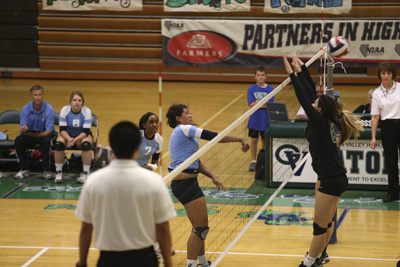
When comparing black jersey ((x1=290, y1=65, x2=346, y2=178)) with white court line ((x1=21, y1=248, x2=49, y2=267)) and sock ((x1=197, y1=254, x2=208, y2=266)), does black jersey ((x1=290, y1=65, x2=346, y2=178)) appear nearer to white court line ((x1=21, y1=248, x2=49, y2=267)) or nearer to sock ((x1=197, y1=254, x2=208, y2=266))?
sock ((x1=197, y1=254, x2=208, y2=266))

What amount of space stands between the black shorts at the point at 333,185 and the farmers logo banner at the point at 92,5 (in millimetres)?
14896

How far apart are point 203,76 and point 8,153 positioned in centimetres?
990

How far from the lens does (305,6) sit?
764 inches

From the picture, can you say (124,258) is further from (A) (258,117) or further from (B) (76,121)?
(A) (258,117)

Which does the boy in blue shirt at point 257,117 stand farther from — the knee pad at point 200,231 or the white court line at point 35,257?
the knee pad at point 200,231

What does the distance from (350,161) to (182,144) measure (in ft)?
13.9

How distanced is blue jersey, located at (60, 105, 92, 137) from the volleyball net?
2062 millimetres

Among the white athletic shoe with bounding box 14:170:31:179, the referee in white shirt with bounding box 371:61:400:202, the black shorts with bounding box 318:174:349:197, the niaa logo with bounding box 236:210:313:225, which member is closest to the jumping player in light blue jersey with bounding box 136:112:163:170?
the black shorts with bounding box 318:174:349:197

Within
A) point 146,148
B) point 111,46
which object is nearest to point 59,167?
point 146,148

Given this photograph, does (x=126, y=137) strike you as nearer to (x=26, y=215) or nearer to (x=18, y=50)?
(x=26, y=215)

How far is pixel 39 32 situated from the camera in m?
20.5

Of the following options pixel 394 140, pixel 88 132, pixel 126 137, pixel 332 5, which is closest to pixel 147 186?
pixel 126 137

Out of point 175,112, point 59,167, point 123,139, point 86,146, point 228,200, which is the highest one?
point 123,139

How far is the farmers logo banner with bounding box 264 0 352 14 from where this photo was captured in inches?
A: 755
